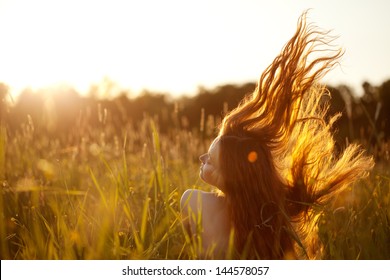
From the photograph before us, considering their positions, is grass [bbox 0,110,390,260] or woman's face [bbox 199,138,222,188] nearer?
grass [bbox 0,110,390,260]

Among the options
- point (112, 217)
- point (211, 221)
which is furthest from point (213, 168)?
point (112, 217)

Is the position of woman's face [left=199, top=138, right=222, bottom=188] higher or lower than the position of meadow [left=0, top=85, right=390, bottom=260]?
higher

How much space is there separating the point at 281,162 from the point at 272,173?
244mm

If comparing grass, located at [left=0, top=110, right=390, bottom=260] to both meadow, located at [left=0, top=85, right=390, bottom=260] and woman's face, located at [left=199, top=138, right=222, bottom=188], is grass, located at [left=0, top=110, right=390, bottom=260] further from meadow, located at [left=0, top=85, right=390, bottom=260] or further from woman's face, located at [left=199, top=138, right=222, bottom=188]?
woman's face, located at [left=199, top=138, right=222, bottom=188]

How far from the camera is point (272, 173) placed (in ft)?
7.49

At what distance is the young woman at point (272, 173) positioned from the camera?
2.21m

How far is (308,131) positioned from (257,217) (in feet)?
2.10

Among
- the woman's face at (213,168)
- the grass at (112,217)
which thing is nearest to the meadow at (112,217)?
the grass at (112,217)

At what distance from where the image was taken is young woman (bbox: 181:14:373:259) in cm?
221

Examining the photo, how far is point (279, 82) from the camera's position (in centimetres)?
251

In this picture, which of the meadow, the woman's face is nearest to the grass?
the meadow
